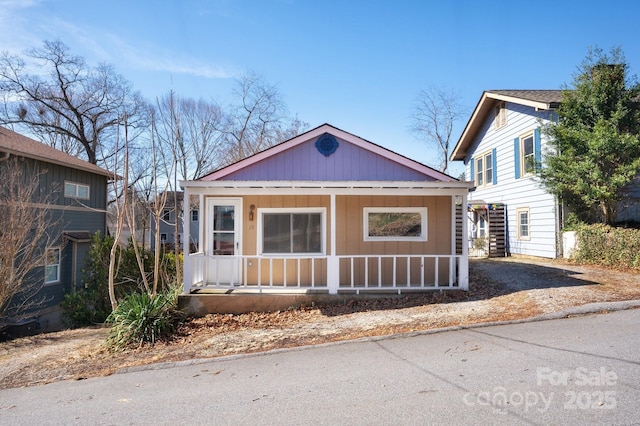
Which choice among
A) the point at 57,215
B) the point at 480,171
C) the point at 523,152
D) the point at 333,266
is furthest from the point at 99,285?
the point at 480,171

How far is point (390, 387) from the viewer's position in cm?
404

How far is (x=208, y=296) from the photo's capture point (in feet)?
26.2

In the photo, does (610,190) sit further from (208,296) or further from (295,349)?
(208,296)

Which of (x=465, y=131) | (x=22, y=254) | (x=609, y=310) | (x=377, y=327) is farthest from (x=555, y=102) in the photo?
(x=22, y=254)

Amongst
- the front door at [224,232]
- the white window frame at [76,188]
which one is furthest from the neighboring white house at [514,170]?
the white window frame at [76,188]

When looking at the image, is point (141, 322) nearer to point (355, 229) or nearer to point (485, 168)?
point (355, 229)

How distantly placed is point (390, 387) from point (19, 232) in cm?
1021

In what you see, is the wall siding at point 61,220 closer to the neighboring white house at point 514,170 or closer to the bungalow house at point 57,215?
the bungalow house at point 57,215

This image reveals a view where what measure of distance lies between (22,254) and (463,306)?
11344 mm

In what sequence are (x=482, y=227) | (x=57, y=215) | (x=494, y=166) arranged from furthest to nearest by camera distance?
1. (x=482, y=227)
2. (x=494, y=166)
3. (x=57, y=215)

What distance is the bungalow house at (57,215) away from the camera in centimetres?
1215

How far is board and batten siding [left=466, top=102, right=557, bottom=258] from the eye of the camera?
534 inches

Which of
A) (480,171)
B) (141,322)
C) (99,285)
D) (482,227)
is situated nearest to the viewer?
(141,322)
